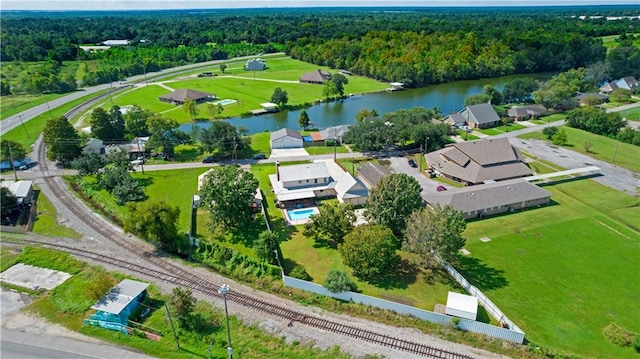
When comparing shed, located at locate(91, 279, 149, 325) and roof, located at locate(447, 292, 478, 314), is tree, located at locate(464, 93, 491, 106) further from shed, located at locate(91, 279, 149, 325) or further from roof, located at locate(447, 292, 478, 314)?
shed, located at locate(91, 279, 149, 325)

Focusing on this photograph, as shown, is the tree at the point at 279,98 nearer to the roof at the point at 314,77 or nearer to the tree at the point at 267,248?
the roof at the point at 314,77

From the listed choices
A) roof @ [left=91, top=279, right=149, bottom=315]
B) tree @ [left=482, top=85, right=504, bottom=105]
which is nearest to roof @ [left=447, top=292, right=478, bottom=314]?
roof @ [left=91, top=279, right=149, bottom=315]

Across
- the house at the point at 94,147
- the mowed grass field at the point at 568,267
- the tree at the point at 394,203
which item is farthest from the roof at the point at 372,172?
the house at the point at 94,147

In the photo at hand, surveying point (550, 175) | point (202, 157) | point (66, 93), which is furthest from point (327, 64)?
point (550, 175)

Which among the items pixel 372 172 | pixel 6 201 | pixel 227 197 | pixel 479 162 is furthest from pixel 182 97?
pixel 479 162

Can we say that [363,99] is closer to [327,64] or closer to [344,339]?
[327,64]

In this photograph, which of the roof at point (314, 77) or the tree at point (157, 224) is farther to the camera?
the roof at point (314, 77)

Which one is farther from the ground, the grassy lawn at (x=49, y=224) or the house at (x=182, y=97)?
the house at (x=182, y=97)
